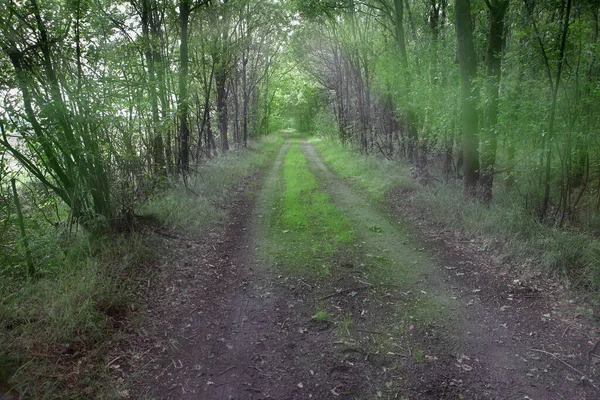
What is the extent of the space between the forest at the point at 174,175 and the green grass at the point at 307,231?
7 centimetres

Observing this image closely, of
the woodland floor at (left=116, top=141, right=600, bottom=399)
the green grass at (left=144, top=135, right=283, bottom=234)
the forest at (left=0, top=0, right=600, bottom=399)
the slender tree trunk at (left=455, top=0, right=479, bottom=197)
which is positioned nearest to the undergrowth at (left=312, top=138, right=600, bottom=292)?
the forest at (left=0, top=0, right=600, bottom=399)

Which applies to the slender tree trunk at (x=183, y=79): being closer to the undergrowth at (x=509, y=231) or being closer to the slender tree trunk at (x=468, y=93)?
the undergrowth at (x=509, y=231)

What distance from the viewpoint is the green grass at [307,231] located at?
660cm

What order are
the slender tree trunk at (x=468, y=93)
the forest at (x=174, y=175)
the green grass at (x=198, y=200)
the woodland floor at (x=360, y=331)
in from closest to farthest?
the woodland floor at (x=360, y=331) → the forest at (x=174, y=175) → the green grass at (x=198, y=200) → the slender tree trunk at (x=468, y=93)

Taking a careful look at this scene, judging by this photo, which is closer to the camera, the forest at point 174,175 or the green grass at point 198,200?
the forest at point 174,175

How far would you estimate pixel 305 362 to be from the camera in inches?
155

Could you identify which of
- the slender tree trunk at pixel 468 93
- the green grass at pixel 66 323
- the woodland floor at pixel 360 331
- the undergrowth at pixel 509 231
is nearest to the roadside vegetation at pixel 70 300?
the green grass at pixel 66 323

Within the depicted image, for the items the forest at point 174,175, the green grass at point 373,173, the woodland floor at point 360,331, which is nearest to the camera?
Result: the woodland floor at point 360,331

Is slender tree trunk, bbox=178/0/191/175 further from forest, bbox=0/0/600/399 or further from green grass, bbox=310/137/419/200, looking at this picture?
green grass, bbox=310/137/419/200

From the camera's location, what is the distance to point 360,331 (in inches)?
175

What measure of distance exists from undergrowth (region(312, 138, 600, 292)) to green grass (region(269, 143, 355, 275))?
2062mm

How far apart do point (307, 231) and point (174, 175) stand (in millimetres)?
4675

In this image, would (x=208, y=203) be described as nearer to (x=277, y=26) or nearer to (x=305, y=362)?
(x=305, y=362)

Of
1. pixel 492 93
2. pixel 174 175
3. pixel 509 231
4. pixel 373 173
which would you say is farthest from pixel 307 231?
pixel 373 173
